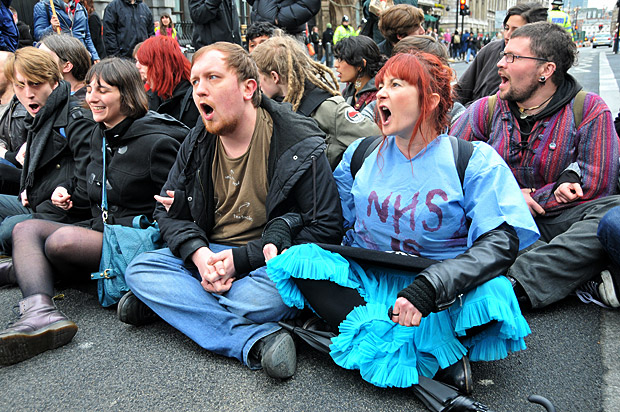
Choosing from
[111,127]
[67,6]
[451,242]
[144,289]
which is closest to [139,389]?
[144,289]

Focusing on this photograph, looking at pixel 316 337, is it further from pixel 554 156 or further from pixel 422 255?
pixel 554 156

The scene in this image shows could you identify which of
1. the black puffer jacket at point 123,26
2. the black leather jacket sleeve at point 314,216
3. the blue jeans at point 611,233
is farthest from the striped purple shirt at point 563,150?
the black puffer jacket at point 123,26

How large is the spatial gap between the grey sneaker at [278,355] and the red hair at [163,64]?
268 cm

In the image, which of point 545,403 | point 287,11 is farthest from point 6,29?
point 545,403

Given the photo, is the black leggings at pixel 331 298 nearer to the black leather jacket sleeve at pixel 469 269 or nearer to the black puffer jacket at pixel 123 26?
the black leather jacket sleeve at pixel 469 269

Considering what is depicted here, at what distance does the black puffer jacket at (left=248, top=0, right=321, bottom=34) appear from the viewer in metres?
6.09

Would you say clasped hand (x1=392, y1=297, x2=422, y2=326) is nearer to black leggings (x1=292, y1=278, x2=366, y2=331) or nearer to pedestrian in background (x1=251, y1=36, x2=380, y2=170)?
black leggings (x1=292, y1=278, x2=366, y2=331)

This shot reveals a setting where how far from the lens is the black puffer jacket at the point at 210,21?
6.13 meters

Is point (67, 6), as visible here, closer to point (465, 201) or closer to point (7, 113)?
point (7, 113)

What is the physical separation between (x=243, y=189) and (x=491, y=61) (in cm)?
308

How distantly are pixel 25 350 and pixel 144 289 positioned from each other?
63 cm

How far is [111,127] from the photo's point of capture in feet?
11.4

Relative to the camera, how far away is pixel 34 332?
2707mm

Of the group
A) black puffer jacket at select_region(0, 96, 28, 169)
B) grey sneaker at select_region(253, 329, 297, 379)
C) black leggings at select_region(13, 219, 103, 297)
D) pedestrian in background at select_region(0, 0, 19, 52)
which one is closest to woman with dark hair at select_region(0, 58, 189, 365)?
black leggings at select_region(13, 219, 103, 297)
